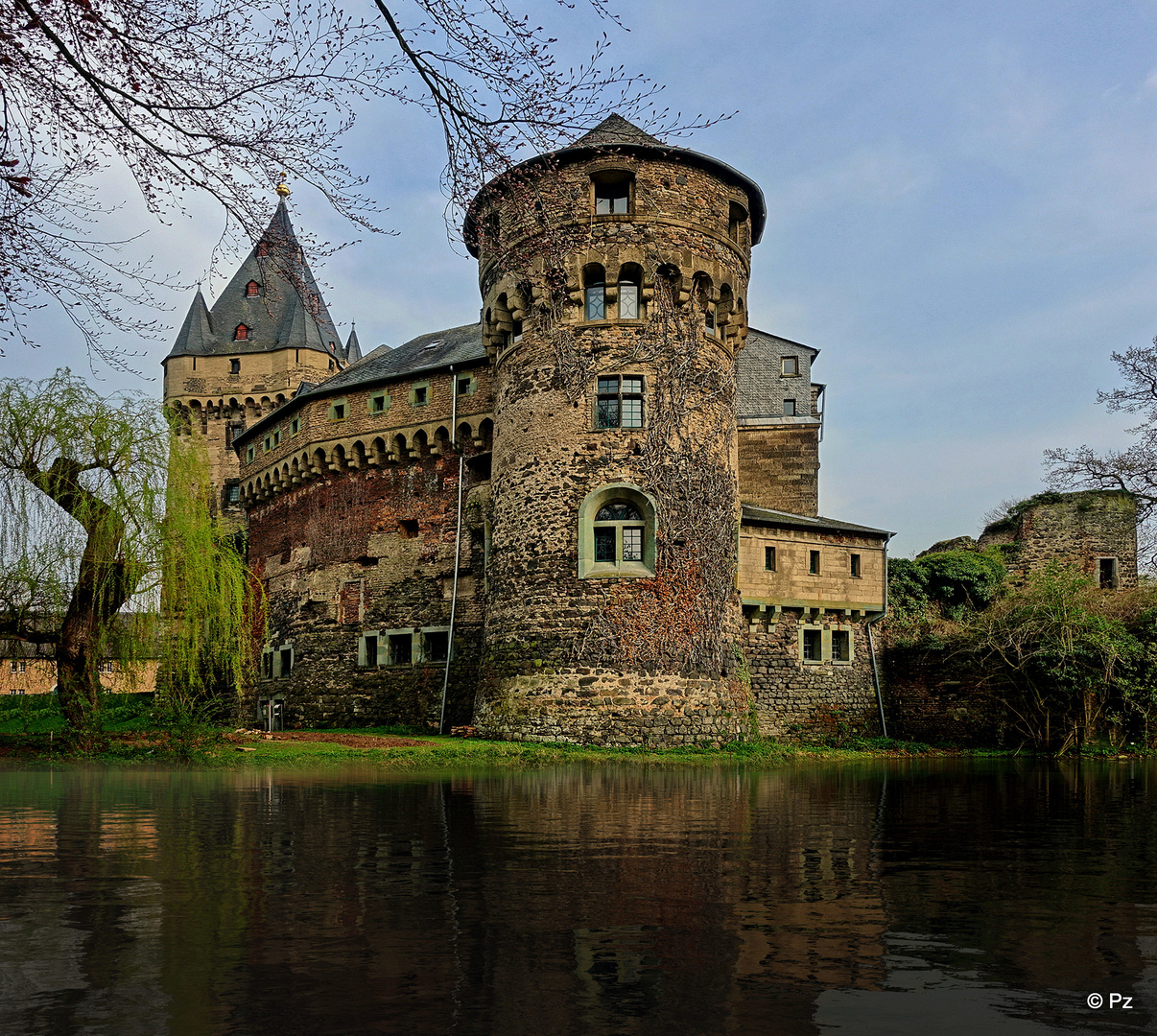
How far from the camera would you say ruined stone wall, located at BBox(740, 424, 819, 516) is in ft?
112

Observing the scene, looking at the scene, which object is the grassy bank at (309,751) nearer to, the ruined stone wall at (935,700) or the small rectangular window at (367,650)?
the ruined stone wall at (935,700)

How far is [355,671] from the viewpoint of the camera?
32312mm

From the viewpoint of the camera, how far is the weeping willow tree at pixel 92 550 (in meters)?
18.5

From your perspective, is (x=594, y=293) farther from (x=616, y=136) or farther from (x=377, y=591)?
(x=377, y=591)

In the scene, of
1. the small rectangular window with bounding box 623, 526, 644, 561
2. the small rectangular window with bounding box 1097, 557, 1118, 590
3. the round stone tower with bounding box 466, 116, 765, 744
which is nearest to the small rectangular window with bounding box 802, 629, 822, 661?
the round stone tower with bounding box 466, 116, 765, 744

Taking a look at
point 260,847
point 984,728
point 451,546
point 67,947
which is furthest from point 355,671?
point 67,947

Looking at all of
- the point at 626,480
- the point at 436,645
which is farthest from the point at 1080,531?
the point at 436,645

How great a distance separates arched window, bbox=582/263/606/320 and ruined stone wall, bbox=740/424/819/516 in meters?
10.7

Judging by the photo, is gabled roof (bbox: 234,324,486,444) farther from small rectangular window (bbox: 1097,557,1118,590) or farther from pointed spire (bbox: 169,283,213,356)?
small rectangular window (bbox: 1097,557,1118,590)

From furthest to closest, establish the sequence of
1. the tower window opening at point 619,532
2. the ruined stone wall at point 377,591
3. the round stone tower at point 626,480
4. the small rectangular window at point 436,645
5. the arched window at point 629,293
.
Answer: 1. the small rectangular window at point 436,645
2. the ruined stone wall at point 377,591
3. the arched window at point 629,293
4. the tower window opening at point 619,532
5. the round stone tower at point 626,480

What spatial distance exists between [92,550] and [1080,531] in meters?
31.9

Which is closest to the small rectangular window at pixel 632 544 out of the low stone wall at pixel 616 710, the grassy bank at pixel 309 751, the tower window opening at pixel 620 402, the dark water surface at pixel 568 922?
the tower window opening at pixel 620 402

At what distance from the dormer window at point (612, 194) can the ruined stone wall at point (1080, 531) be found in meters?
20.2

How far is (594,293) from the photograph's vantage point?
2573cm
